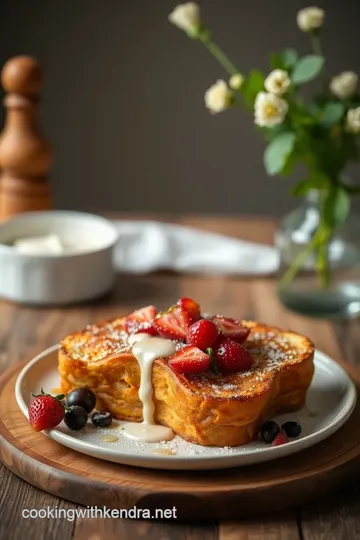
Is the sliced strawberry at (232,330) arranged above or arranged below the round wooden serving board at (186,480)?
above

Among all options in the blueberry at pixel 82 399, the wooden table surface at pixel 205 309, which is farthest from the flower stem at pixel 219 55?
the blueberry at pixel 82 399

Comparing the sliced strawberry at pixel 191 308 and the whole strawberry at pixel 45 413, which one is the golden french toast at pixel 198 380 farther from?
the whole strawberry at pixel 45 413

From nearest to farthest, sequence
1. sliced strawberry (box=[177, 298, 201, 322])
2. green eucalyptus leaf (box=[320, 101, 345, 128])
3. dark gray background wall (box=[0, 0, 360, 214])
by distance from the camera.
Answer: sliced strawberry (box=[177, 298, 201, 322]) → green eucalyptus leaf (box=[320, 101, 345, 128]) → dark gray background wall (box=[0, 0, 360, 214])

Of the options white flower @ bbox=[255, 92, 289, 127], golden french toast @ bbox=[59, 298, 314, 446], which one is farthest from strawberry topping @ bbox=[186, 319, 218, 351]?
white flower @ bbox=[255, 92, 289, 127]

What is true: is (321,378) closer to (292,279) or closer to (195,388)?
(195,388)

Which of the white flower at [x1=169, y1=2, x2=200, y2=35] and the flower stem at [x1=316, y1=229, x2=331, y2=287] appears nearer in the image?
the white flower at [x1=169, y1=2, x2=200, y2=35]

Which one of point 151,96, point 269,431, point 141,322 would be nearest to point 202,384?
point 269,431

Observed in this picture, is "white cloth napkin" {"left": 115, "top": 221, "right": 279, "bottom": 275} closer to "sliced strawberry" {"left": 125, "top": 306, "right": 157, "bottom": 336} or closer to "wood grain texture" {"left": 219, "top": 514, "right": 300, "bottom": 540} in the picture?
"sliced strawberry" {"left": 125, "top": 306, "right": 157, "bottom": 336}
